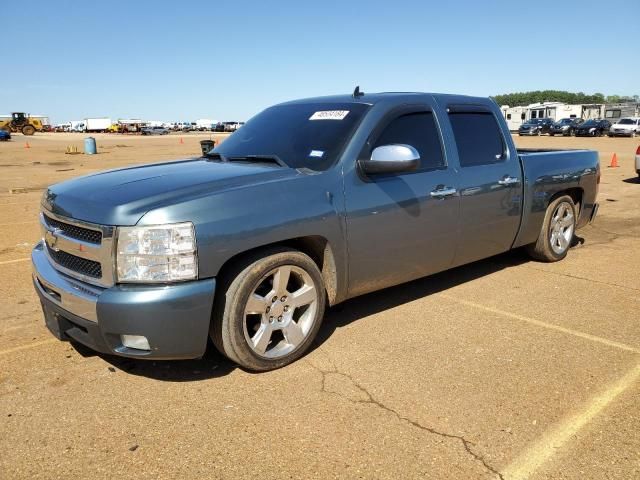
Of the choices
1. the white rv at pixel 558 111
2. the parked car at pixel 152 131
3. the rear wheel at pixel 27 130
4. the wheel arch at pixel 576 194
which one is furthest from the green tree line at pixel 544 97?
the wheel arch at pixel 576 194

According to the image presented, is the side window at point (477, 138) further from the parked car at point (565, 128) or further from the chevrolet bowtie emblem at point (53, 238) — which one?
the parked car at point (565, 128)

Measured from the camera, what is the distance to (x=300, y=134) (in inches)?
165

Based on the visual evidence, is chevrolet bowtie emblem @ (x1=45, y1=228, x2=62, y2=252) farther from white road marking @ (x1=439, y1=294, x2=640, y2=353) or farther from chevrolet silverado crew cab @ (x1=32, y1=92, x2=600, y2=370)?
white road marking @ (x1=439, y1=294, x2=640, y2=353)

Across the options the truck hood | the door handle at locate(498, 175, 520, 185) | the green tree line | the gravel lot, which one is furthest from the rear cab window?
the green tree line

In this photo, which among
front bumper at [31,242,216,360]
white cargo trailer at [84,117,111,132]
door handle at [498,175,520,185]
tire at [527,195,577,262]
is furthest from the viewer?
white cargo trailer at [84,117,111,132]

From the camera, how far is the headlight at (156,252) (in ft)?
9.68

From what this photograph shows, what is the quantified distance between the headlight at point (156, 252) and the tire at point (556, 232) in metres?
4.21

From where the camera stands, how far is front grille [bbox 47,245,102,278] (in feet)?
10.2

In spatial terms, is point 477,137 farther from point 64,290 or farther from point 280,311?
point 64,290

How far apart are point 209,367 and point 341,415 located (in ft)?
3.42

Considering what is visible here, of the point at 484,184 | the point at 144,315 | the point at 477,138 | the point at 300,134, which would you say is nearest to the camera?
the point at 144,315

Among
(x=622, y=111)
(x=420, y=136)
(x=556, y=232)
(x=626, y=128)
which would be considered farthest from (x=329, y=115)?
(x=622, y=111)

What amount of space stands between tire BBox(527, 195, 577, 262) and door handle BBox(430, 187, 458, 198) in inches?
74.2

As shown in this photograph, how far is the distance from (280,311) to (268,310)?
0.10 metres
